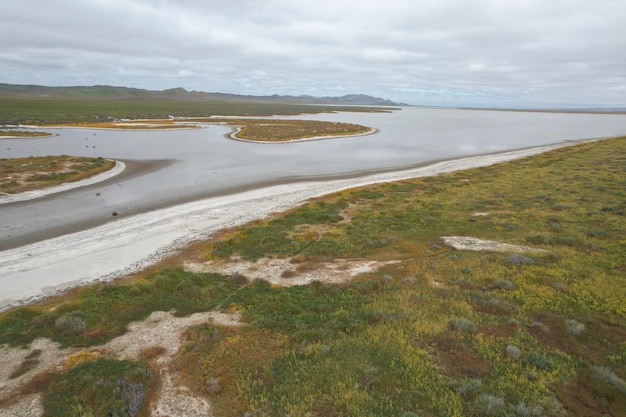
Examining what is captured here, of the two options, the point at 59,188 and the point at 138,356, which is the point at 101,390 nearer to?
the point at 138,356

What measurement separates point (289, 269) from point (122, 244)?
14039 mm

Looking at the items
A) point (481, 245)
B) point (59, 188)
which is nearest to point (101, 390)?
point (481, 245)

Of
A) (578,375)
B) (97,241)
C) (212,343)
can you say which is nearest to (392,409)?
(578,375)

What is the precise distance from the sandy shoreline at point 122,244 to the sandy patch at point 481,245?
56.1 ft

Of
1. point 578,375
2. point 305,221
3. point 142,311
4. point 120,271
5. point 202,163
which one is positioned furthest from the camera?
point 202,163

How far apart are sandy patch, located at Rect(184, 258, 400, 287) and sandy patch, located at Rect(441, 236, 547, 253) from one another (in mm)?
5888

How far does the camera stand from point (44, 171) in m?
48.1

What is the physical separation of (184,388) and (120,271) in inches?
525

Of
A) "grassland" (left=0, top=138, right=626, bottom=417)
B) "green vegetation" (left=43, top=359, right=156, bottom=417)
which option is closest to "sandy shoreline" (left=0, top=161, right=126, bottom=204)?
"grassland" (left=0, top=138, right=626, bottom=417)

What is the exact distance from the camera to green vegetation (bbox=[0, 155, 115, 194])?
4209 cm

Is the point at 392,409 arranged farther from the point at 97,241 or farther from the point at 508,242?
the point at 97,241

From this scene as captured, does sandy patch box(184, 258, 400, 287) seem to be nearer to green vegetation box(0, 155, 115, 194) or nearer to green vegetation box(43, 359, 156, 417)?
green vegetation box(43, 359, 156, 417)

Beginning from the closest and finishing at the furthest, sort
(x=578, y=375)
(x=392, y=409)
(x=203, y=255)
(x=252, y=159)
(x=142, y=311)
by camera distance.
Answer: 1. (x=392, y=409)
2. (x=578, y=375)
3. (x=142, y=311)
4. (x=203, y=255)
5. (x=252, y=159)

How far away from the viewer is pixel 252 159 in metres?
66.4
